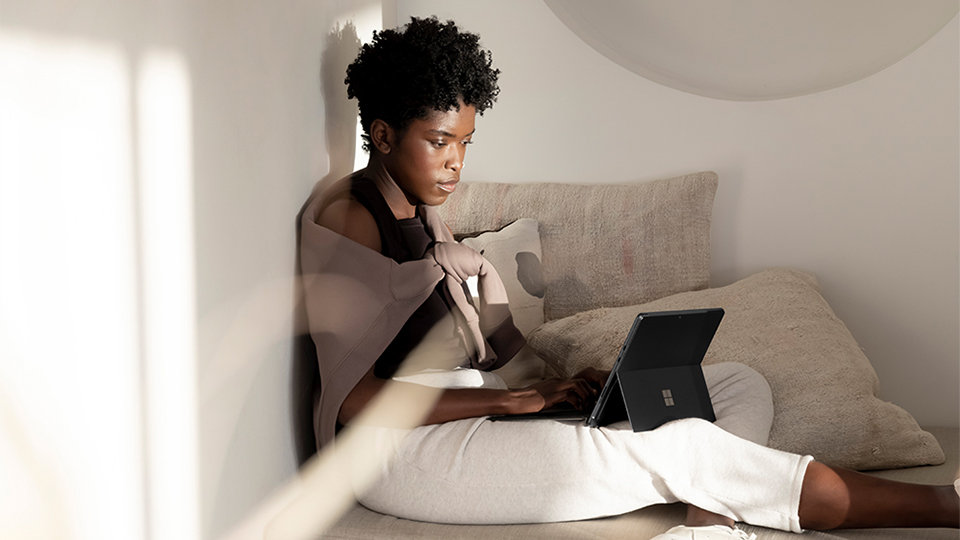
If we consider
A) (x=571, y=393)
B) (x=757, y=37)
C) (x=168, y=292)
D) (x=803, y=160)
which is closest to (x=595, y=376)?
(x=571, y=393)

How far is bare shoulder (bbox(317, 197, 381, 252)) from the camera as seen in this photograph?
133cm

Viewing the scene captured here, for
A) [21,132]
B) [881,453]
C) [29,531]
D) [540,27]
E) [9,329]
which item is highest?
[540,27]

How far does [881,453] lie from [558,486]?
1.95ft

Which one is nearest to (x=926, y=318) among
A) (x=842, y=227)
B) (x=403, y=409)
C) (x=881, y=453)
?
(x=842, y=227)

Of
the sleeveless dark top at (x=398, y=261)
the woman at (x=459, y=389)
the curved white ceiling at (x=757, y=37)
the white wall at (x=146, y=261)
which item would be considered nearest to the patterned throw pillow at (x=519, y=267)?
the woman at (x=459, y=389)

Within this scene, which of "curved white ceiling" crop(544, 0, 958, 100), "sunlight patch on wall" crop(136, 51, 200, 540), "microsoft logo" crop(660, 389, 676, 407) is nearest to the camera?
"curved white ceiling" crop(544, 0, 958, 100)

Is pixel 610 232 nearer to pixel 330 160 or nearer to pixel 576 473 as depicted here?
pixel 330 160

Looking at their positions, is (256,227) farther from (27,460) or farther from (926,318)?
(926,318)

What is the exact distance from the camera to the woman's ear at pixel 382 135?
1470mm

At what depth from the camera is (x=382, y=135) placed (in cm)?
148

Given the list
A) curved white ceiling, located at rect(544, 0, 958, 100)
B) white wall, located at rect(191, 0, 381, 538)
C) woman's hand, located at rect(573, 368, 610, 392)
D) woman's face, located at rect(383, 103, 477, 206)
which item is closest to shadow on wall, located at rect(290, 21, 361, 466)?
white wall, located at rect(191, 0, 381, 538)

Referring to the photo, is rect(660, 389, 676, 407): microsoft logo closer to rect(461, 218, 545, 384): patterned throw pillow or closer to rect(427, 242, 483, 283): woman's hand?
rect(427, 242, 483, 283): woman's hand

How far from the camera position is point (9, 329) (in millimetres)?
700

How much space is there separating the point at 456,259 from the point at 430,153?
0.19 m
